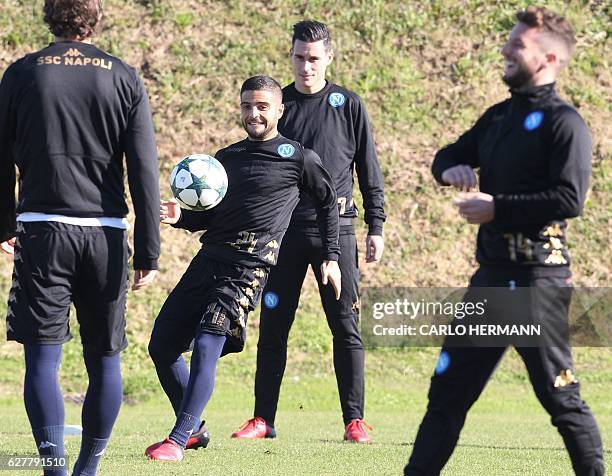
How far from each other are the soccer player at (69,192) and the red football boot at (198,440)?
199 cm

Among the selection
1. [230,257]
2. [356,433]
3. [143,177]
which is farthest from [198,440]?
[143,177]

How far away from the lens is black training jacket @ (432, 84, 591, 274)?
476 centimetres

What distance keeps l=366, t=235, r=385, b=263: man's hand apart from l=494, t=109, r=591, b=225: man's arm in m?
3.60

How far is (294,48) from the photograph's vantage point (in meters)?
8.32

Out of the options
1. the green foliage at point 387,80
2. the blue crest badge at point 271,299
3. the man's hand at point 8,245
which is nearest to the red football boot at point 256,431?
the blue crest badge at point 271,299

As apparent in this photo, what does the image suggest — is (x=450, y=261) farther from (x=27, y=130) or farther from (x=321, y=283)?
(x=27, y=130)

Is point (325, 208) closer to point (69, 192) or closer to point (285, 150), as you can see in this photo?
point (285, 150)

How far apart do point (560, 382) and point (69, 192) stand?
225cm

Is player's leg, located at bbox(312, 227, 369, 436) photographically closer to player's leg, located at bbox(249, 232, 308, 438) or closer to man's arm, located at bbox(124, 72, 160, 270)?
player's leg, located at bbox(249, 232, 308, 438)

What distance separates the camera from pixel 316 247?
8180 millimetres

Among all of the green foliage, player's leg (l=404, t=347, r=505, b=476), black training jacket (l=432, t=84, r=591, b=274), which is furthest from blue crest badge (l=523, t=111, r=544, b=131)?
the green foliage

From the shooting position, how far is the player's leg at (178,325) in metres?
6.94

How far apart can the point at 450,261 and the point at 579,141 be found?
10.7m

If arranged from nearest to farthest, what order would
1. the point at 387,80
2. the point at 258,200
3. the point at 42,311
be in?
the point at 42,311, the point at 258,200, the point at 387,80
